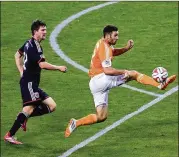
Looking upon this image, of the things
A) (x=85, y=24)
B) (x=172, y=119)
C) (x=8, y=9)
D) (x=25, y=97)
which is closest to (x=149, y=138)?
(x=172, y=119)

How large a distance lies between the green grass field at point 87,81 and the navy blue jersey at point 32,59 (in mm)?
1277

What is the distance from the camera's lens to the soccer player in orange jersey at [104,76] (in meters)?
16.1

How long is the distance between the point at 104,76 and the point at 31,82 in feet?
4.45

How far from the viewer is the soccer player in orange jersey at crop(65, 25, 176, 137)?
16078 mm

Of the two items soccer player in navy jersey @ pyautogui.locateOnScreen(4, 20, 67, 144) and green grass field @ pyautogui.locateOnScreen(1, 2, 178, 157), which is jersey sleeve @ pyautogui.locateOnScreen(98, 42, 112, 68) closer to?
soccer player in navy jersey @ pyautogui.locateOnScreen(4, 20, 67, 144)

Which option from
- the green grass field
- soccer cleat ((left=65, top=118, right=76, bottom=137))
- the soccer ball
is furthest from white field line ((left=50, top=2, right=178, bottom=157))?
the soccer ball

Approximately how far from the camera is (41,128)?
58.1 ft

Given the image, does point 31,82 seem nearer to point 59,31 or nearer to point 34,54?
point 34,54

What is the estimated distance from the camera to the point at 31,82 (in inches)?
651

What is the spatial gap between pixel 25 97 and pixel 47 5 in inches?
405

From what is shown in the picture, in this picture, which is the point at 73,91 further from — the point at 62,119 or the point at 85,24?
the point at 85,24

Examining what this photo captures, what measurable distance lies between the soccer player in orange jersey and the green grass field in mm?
549

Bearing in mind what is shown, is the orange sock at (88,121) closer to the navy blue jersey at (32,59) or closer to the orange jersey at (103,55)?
the orange jersey at (103,55)

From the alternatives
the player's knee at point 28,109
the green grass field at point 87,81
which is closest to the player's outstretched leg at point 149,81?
the green grass field at point 87,81
